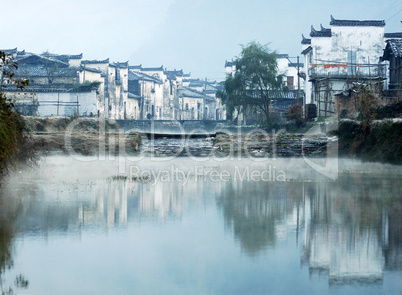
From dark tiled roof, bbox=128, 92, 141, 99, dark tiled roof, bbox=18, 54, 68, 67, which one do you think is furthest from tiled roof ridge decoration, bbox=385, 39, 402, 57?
dark tiled roof, bbox=128, 92, 141, 99

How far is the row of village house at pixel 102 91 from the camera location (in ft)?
128

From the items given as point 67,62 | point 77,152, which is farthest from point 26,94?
point 77,152

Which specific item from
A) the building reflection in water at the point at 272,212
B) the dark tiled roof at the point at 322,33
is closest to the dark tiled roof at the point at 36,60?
the dark tiled roof at the point at 322,33

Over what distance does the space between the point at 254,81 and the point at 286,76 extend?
10.5 ft

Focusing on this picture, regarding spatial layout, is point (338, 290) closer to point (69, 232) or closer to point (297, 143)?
point (69, 232)

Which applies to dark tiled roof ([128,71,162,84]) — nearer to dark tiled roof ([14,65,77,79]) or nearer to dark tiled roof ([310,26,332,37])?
dark tiled roof ([14,65,77,79])

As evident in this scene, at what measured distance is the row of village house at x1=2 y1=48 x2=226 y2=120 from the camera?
3903cm

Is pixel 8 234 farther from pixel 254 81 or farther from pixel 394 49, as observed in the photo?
pixel 254 81

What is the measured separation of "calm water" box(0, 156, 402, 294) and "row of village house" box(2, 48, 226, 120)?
1056 cm

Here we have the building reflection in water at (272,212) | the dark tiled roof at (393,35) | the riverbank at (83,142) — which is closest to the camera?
the building reflection in water at (272,212)

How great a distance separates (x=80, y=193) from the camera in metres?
11.0

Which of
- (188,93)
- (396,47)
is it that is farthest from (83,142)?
(188,93)

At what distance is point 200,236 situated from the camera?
740cm

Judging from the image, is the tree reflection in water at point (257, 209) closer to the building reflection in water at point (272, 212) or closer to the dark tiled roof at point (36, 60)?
the building reflection in water at point (272, 212)
